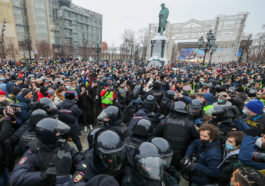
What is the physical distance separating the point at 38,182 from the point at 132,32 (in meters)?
43.9

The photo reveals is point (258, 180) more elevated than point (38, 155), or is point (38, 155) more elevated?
point (258, 180)

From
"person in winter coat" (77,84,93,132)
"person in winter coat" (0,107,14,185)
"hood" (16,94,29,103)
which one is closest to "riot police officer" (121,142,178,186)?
"person in winter coat" (0,107,14,185)

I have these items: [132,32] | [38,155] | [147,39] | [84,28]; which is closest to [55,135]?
[38,155]

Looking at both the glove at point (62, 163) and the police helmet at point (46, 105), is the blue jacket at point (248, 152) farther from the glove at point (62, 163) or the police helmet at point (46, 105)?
the police helmet at point (46, 105)

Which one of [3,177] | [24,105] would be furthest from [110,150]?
[24,105]

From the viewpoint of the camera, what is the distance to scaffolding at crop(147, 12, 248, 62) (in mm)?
41812

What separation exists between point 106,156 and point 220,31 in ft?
179

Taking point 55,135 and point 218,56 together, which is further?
point 218,56

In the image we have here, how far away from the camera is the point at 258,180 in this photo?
3.98 feet

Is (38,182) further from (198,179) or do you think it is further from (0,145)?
(198,179)

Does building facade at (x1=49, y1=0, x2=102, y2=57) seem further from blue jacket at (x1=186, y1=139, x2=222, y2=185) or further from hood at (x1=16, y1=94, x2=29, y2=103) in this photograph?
blue jacket at (x1=186, y1=139, x2=222, y2=185)

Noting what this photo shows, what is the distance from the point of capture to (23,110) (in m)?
3.43

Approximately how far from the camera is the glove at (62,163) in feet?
5.22

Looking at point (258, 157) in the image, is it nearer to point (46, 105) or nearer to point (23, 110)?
point (46, 105)
